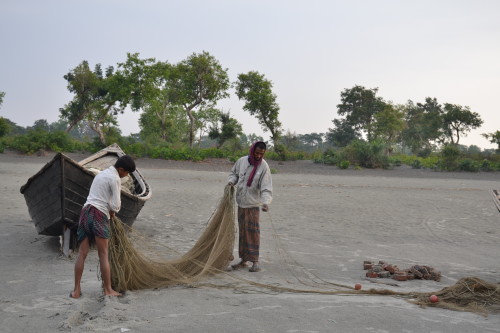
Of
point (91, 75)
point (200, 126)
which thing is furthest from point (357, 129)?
point (91, 75)

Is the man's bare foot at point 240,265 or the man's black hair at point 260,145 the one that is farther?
the man's bare foot at point 240,265

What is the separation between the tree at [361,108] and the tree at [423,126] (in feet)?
16.9

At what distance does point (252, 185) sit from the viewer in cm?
680

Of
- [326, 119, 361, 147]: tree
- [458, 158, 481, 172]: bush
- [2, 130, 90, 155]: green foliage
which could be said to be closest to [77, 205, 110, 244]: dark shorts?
[2, 130, 90, 155]: green foliage

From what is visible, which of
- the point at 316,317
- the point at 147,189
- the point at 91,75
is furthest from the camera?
the point at 91,75

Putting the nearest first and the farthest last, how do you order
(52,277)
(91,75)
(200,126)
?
(52,277) → (91,75) → (200,126)

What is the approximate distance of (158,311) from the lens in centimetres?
467

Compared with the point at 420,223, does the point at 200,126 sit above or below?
above

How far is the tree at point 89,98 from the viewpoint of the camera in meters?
37.5

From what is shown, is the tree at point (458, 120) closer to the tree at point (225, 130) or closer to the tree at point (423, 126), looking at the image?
the tree at point (423, 126)

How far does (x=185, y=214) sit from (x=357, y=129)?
1659 inches

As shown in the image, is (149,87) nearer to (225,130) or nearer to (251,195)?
(225,130)

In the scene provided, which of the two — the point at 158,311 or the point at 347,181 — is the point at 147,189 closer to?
the point at 158,311

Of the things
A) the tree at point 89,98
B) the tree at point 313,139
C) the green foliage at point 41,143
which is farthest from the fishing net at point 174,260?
the tree at point 313,139
